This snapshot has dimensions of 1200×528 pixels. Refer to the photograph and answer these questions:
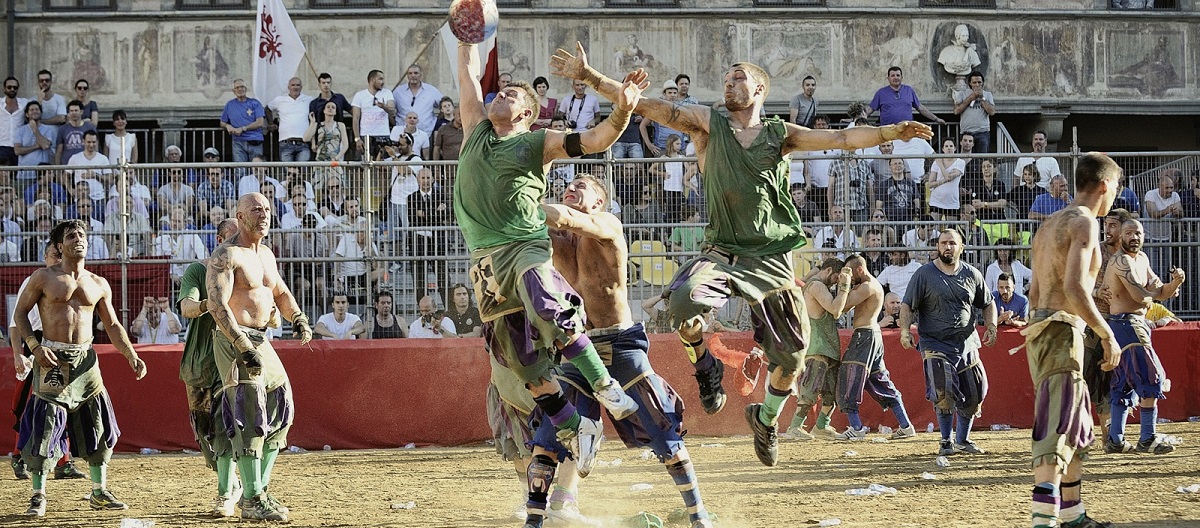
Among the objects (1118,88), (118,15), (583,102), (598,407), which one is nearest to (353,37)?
(118,15)

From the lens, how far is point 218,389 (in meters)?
9.84

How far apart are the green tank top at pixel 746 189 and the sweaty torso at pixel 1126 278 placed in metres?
4.89

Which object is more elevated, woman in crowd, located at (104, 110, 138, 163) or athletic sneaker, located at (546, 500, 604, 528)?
woman in crowd, located at (104, 110, 138, 163)

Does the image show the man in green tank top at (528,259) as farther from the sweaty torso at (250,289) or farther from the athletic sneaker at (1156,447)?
the athletic sneaker at (1156,447)

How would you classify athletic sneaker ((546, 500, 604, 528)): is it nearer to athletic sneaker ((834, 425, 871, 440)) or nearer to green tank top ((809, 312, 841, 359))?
green tank top ((809, 312, 841, 359))

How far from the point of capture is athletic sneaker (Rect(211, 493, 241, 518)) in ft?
31.8

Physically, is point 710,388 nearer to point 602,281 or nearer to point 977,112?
point 602,281

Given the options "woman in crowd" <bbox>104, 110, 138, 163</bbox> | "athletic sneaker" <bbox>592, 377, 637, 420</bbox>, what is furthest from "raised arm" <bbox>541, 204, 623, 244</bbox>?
"woman in crowd" <bbox>104, 110, 138, 163</bbox>

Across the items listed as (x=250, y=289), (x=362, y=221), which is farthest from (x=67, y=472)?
(x=250, y=289)

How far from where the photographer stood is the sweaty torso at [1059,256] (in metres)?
7.45

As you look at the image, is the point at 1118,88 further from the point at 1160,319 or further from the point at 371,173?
the point at 371,173

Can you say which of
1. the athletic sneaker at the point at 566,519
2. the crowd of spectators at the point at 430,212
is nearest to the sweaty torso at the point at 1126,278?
the crowd of spectators at the point at 430,212

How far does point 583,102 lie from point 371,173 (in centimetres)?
451

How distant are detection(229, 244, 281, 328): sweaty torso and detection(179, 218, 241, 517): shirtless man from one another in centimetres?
30
